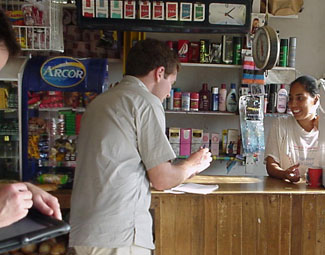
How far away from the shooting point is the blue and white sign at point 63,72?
10.7ft

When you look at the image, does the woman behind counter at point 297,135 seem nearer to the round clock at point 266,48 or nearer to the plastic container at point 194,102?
the round clock at point 266,48

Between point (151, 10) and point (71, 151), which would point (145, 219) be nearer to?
point (71, 151)

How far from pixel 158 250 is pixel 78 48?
7.13 ft

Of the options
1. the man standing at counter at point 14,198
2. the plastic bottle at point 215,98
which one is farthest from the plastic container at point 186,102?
the man standing at counter at point 14,198

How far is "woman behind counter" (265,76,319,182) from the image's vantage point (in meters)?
3.07

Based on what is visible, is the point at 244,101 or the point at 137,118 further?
the point at 244,101

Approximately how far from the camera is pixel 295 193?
264cm

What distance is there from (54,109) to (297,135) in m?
1.91

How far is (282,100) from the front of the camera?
13.2 ft

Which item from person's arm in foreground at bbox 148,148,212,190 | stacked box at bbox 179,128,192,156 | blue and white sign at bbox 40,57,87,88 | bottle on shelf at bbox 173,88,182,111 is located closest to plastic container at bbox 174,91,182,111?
bottle on shelf at bbox 173,88,182,111

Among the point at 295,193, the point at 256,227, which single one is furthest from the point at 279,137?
the point at 256,227

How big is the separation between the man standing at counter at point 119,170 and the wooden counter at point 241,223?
0.73m

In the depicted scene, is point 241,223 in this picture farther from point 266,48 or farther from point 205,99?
point 205,99

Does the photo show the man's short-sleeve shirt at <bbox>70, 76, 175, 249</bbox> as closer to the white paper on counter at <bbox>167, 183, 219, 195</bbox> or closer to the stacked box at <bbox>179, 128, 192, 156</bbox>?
the white paper on counter at <bbox>167, 183, 219, 195</bbox>
